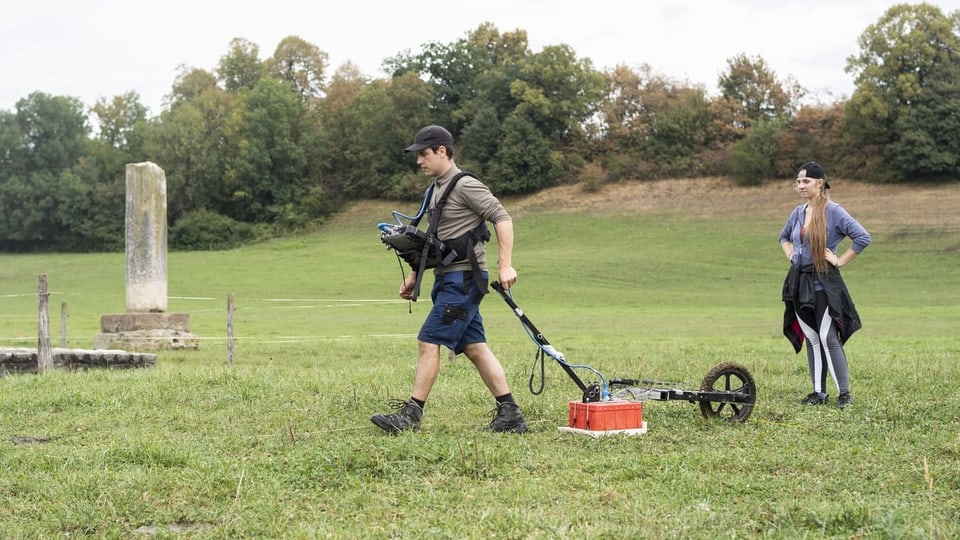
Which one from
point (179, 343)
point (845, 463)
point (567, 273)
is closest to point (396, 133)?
point (567, 273)

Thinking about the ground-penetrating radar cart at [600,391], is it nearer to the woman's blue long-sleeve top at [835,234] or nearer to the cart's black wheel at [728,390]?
the cart's black wheel at [728,390]

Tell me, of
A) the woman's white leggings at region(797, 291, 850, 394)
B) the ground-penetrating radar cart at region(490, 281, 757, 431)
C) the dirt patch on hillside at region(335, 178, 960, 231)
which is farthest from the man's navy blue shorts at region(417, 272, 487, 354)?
the dirt patch on hillside at region(335, 178, 960, 231)

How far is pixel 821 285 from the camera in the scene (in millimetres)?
9547

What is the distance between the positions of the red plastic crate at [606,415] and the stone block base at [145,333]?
13810 mm

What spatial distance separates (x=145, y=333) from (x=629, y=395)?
14055 millimetres

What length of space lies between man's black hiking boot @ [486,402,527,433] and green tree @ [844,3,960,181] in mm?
58406

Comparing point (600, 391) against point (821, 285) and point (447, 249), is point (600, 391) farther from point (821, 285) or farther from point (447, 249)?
point (821, 285)

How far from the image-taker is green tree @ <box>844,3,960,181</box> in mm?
61000

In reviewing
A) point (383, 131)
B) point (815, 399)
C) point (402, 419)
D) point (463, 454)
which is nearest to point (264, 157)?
point (383, 131)

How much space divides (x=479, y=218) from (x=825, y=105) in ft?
219

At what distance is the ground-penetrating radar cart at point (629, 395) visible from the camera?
753 centimetres

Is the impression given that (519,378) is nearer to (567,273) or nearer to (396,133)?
(567,273)

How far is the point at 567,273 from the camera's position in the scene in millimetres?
47250

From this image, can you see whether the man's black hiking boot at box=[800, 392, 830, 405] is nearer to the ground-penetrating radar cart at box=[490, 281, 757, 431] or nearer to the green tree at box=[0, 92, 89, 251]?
the ground-penetrating radar cart at box=[490, 281, 757, 431]
